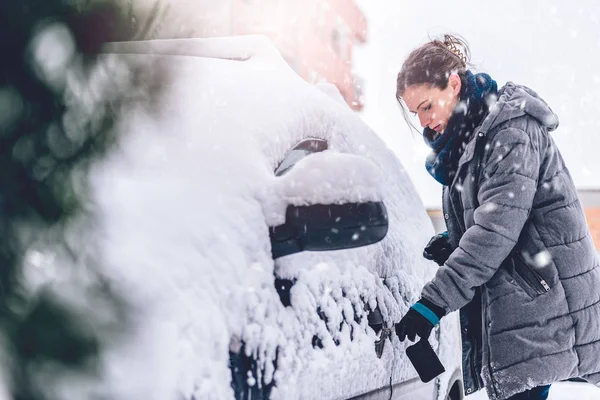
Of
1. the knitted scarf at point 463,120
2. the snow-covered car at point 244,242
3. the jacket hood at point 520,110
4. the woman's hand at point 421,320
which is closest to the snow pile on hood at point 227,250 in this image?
the snow-covered car at point 244,242

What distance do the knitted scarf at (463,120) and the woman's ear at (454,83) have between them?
16mm

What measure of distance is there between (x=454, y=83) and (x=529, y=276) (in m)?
0.63

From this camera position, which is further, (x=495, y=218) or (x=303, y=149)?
(x=303, y=149)

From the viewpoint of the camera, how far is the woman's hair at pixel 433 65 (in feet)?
5.81

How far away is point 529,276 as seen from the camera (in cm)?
158

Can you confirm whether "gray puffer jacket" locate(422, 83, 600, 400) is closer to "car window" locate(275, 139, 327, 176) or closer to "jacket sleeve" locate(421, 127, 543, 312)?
"jacket sleeve" locate(421, 127, 543, 312)

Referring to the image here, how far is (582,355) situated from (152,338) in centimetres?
123

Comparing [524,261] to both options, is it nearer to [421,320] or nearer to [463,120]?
[421,320]

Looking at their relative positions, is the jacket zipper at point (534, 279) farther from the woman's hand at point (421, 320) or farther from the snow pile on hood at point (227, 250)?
the snow pile on hood at point (227, 250)

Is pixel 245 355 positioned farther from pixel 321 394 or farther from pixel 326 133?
pixel 326 133

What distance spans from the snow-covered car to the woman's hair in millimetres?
291

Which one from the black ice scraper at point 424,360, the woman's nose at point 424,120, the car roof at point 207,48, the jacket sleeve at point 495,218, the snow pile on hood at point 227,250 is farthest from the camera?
the woman's nose at point 424,120

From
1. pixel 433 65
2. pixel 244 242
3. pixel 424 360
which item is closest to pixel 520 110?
pixel 433 65

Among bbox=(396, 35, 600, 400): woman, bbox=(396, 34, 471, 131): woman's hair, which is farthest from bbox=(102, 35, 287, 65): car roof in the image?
bbox=(396, 35, 600, 400): woman
